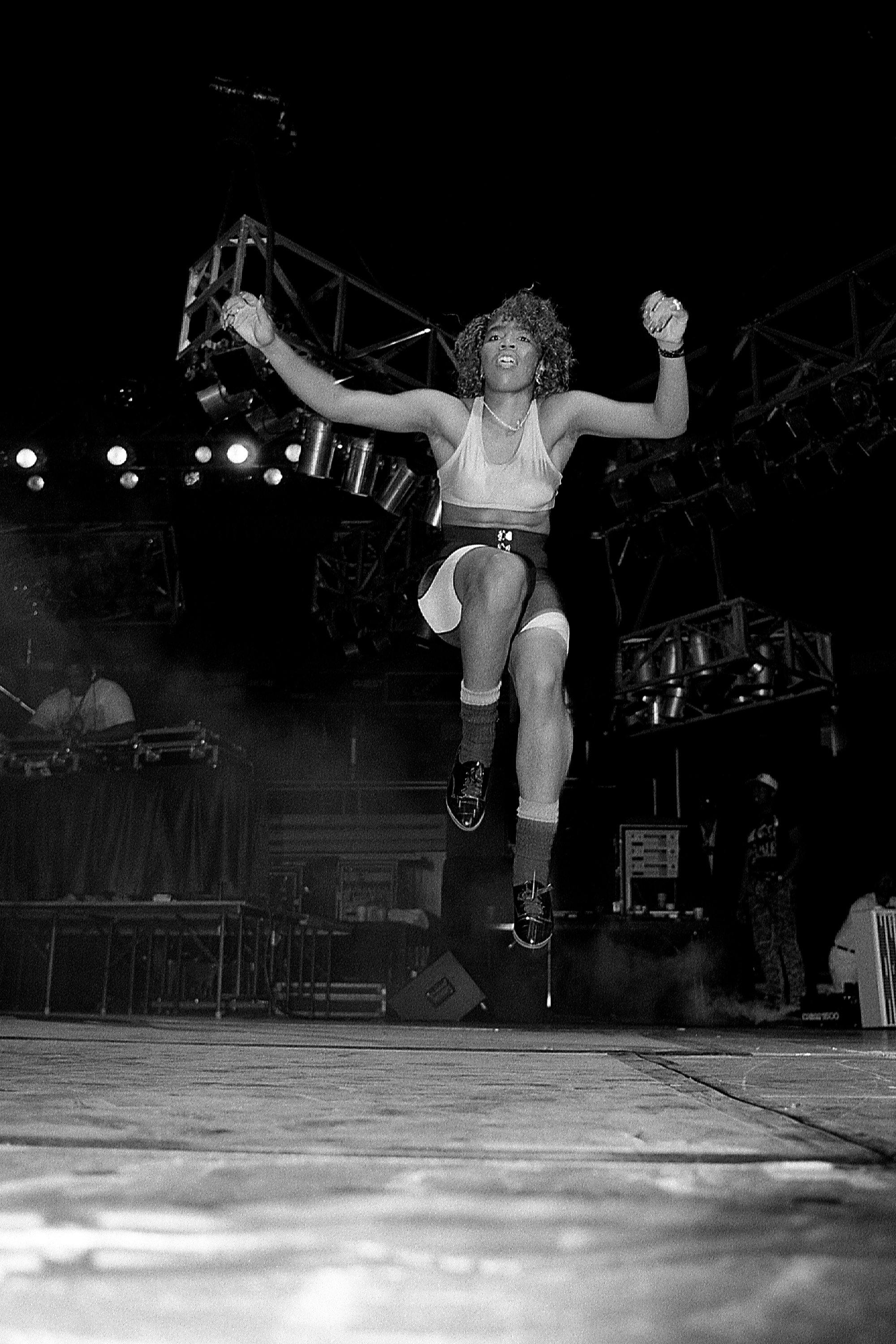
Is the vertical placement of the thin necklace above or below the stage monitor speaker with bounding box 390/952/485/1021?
above

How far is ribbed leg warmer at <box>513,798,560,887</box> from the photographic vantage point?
2.87 metres

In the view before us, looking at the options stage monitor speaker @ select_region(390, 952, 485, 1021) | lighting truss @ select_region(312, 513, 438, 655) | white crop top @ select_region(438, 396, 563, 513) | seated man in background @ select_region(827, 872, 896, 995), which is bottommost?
stage monitor speaker @ select_region(390, 952, 485, 1021)

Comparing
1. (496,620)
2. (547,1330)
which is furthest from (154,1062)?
(496,620)

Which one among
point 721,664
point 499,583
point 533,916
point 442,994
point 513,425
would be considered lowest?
point 442,994

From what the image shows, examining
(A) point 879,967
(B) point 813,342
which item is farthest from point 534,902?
(B) point 813,342

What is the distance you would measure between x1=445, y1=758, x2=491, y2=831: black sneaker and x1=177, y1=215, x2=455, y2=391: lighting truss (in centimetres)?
370

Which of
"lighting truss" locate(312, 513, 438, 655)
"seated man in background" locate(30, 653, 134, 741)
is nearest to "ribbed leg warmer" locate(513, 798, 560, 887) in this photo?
"seated man in background" locate(30, 653, 134, 741)

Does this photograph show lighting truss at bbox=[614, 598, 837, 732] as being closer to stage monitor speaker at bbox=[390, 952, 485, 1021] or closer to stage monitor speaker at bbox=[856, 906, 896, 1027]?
stage monitor speaker at bbox=[390, 952, 485, 1021]

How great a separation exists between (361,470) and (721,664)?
3693mm

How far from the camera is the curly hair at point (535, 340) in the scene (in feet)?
9.90

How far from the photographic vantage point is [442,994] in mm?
7984

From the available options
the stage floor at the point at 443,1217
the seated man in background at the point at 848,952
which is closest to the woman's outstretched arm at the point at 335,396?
the stage floor at the point at 443,1217

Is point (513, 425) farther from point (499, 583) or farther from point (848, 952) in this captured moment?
point (848, 952)

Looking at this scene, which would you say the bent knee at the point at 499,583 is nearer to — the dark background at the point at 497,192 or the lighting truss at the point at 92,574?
the dark background at the point at 497,192
